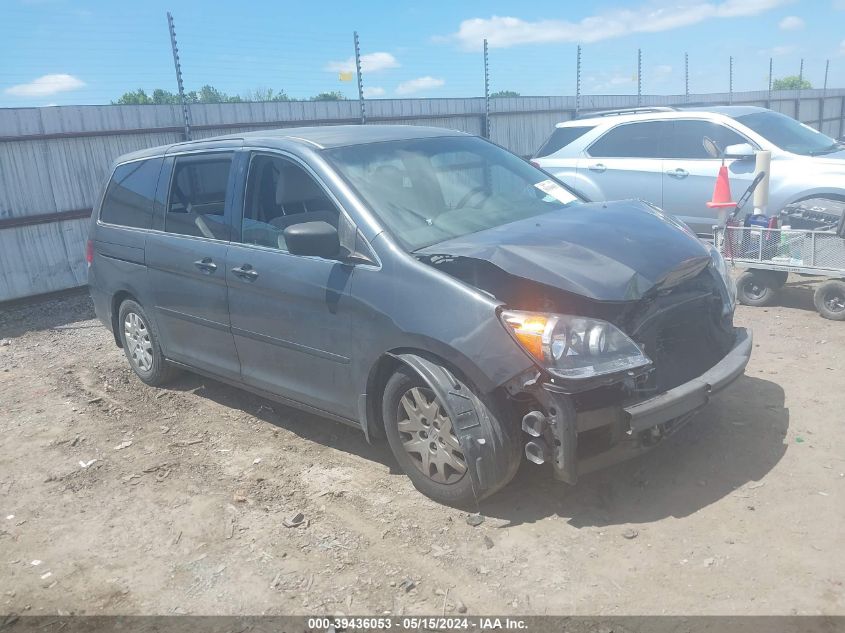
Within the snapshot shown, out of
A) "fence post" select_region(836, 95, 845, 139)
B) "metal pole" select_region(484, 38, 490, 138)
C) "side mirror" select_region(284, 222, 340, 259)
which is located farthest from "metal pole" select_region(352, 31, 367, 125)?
"fence post" select_region(836, 95, 845, 139)

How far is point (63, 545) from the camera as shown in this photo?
144 inches

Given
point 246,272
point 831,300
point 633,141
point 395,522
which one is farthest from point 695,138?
point 395,522

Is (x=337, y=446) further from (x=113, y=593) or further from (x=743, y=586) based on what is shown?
(x=743, y=586)

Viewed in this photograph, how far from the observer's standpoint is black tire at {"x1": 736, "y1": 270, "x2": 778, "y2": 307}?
6.78 m

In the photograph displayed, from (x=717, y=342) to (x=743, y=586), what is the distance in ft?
4.64

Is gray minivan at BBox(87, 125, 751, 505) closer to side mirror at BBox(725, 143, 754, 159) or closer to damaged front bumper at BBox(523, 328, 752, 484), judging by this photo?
damaged front bumper at BBox(523, 328, 752, 484)

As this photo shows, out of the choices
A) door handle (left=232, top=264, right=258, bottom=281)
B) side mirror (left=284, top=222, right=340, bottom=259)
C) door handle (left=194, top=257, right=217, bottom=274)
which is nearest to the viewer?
side mirror (left=284, top=222, right=340, bottom=259)

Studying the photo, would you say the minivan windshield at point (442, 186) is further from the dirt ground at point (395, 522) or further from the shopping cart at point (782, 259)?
the shopping cart at point (782, 259)

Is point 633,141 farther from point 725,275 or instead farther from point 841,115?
point 841,115

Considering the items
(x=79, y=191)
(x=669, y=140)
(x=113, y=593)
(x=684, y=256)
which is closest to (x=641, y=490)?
(x=684, y=256)

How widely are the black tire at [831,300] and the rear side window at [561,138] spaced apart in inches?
158

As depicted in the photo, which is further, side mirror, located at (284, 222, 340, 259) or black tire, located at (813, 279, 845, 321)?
black tire, located at (813, 279, 845, 321)

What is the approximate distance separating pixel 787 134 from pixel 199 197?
682 cm

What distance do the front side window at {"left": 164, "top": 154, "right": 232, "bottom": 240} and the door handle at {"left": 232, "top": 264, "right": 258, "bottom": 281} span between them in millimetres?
299
